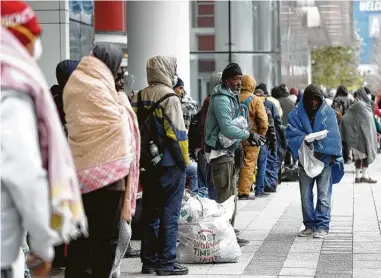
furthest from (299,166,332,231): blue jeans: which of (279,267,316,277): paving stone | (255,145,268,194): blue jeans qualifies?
(255,145,268,194): blue jeans

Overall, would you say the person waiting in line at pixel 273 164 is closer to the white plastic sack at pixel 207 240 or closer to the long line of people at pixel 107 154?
the long line of people at pixel 107 154

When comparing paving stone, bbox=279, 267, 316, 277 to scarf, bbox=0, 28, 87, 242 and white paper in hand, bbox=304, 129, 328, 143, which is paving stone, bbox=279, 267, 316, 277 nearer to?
white paper in hand, bbox=304, 129, 328, 143

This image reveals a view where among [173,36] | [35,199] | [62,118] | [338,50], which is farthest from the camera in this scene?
[338,50]

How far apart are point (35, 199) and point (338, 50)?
8191cm

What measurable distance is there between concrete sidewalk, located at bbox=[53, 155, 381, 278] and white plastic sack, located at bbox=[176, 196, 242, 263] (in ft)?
0.33

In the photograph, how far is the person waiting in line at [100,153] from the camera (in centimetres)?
645

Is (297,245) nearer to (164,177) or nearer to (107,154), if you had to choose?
(164,177)

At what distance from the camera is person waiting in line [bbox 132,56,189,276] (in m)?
8.52

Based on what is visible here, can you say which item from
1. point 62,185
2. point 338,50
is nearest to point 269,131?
point 62,185

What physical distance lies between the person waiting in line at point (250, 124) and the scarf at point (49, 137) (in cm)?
1050

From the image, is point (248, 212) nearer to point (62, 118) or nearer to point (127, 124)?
point (62, 118)

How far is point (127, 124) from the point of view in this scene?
670cm

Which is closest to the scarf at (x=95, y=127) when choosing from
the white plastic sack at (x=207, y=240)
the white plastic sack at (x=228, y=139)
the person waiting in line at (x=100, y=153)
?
the person waiting in line at (x=100, y=153)

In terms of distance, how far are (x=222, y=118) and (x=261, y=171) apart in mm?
6458
